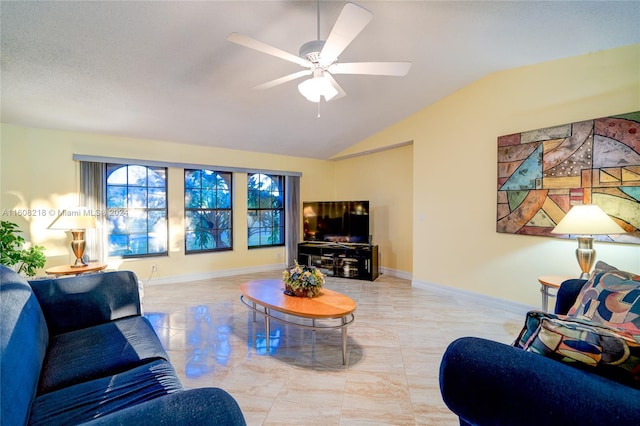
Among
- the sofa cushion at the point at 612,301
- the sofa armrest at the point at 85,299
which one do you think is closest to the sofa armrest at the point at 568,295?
the sofa cushion at the point at 612,301

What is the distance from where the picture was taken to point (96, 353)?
1.56 m

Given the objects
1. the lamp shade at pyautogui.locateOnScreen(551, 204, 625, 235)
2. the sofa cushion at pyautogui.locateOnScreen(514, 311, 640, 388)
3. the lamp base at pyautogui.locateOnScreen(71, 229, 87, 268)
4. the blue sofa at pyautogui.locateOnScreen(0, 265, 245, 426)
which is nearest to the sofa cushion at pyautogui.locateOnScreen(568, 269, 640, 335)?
the sofa cushion at pyautogui.locateOnScreen(514, 311, 640, 388)

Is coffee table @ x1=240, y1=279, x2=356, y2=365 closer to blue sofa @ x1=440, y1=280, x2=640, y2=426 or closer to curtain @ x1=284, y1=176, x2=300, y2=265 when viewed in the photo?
blue sofa @ x1=440, y1=280, x2=640, y2=426

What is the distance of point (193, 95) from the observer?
3.53 metres

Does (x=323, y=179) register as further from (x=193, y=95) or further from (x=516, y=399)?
(x=516, y=399)

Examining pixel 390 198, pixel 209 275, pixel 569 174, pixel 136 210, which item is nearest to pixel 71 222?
pixel 136 210

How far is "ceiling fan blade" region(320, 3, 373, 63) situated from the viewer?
5.24ft

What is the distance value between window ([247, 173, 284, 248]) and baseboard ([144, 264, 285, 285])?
47 cm

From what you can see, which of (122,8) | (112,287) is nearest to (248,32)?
(122,8)

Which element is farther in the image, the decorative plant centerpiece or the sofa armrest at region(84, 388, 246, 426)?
the decorative plant centerpiece

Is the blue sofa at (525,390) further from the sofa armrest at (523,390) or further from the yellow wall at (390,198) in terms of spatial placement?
the yellow wall at (390,198)

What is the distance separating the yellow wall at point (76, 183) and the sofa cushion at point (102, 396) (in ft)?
12.1

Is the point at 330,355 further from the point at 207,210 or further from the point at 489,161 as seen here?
the point at 207,210

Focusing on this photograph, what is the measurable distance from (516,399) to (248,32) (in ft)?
10.0
